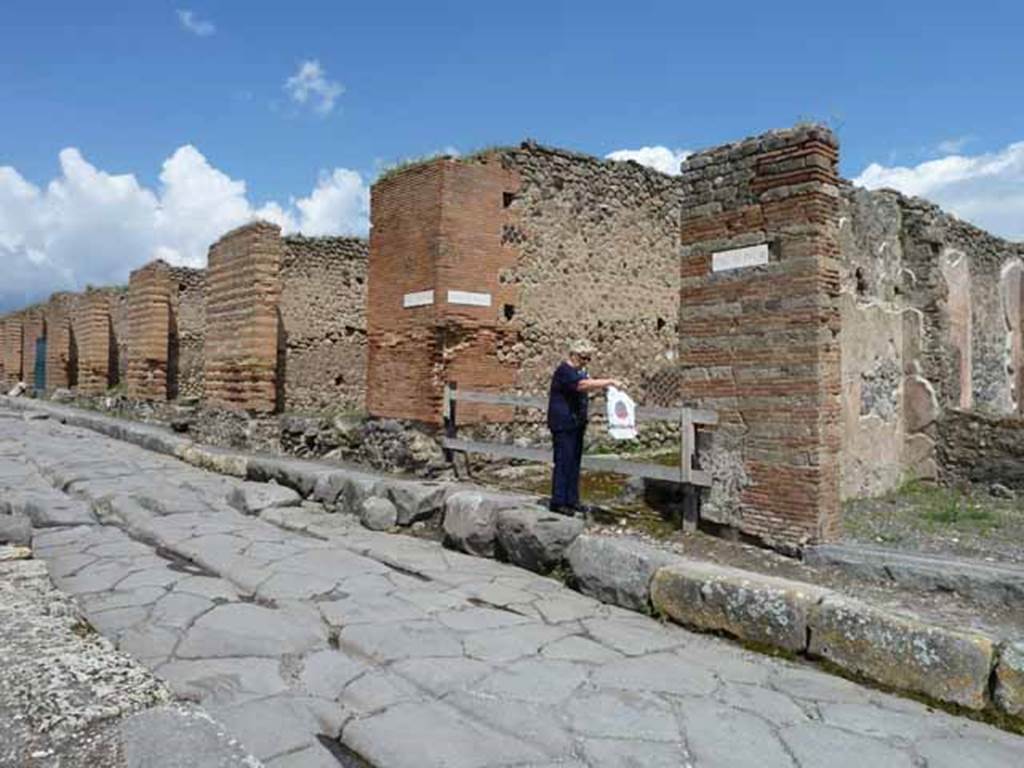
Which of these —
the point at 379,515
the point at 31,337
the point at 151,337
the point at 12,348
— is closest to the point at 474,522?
the point at 379,515

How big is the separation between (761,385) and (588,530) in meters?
1.69

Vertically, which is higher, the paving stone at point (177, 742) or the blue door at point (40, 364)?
the blue door at point (40, 364)

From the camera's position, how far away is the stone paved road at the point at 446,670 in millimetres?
2742

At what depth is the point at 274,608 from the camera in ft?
Result: 13.8

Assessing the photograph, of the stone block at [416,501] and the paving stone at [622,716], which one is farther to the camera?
the stone block at [416,501]

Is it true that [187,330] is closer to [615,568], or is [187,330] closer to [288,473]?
[288,473]

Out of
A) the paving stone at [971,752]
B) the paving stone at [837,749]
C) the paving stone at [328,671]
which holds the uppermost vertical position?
the paving stone at [328,671]

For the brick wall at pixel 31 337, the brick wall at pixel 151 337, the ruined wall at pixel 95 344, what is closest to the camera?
the brick wall at pixel 151 337

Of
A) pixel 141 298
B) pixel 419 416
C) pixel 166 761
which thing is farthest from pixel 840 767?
pixel 141 298

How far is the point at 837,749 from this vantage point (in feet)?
9.16

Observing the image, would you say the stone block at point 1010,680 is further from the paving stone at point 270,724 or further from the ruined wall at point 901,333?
the ruined wall at point 901,333

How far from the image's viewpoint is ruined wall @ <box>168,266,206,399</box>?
1658 centimetres

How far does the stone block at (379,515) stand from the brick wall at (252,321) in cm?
482

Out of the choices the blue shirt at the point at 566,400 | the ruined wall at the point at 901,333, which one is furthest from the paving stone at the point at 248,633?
the ruined wall at the point at 901,333
